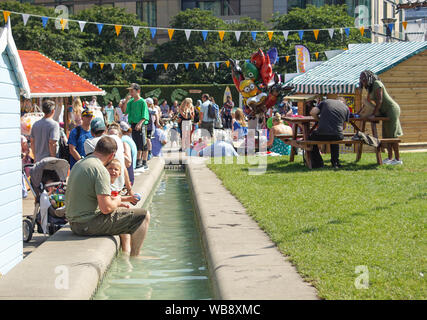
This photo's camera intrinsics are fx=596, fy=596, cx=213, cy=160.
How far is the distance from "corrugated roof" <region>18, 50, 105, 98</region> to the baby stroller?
19.3ft

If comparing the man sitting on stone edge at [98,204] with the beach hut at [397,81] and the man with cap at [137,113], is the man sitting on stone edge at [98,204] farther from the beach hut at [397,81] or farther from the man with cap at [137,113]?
the beach hut at [397,81]

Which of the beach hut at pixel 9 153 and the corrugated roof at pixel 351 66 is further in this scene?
the corrugated roof at pixel 351 66

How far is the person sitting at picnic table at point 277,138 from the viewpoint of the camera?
55.8ft

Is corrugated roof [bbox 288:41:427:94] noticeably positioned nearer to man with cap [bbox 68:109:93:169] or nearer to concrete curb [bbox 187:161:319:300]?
concrete curb [bbox 187:161:319:300]

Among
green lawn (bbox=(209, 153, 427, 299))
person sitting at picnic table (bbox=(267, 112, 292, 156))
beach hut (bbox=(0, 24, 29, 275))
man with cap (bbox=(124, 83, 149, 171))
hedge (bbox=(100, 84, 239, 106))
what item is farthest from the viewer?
hedge (bbox=(100, 84, 239, 106))

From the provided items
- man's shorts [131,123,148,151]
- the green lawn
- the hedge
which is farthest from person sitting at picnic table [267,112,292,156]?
the hedge

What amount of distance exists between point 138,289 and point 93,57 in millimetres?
49718

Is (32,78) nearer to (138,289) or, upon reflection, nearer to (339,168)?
(339,168)

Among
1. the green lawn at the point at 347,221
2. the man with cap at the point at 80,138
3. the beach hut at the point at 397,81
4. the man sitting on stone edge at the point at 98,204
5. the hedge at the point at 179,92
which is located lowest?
the green lawn at the point at 347,221

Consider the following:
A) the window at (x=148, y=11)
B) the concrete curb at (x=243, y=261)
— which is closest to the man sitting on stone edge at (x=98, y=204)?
the concrete curb at (x=243, y=261)

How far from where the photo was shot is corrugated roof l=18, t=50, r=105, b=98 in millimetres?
14965

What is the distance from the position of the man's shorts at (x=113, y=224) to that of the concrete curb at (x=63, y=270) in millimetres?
100

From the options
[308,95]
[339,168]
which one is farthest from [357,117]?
[308,95]

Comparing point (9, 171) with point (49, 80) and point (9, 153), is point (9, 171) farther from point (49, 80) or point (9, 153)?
point (49, 80)
